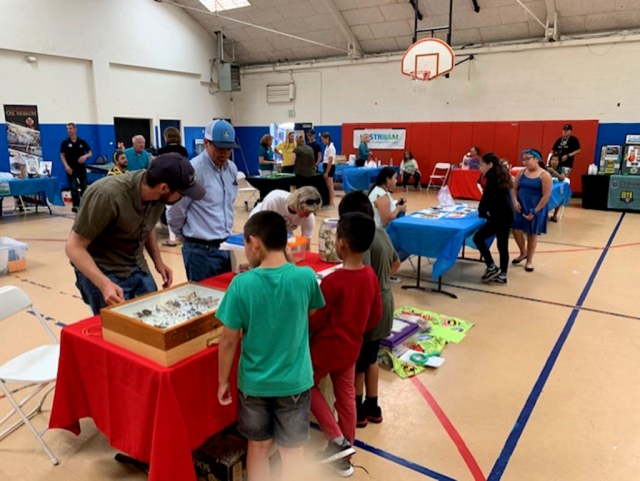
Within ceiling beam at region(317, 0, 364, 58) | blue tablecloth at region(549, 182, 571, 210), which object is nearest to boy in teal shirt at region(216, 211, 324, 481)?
blue tablecloth at region(549, 182, 571, 210)

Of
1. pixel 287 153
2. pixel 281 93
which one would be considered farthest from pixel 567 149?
pixel 281 93

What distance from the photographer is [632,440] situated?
2.63 meters

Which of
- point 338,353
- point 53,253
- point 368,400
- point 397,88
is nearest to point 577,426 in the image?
point 368,400

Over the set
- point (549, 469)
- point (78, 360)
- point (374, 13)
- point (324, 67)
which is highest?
point (374, 13)

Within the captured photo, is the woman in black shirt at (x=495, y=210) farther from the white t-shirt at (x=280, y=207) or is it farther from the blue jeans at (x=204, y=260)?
the blue jeans at (x=204, y=260)

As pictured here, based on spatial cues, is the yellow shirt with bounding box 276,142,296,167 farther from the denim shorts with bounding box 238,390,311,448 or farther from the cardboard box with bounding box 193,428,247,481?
the denim shorts with bounding box 238,390,311,448

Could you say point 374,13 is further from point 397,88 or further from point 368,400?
point 368,400

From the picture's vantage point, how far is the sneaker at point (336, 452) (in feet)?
7.57

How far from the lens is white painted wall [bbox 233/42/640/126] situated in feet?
36.5

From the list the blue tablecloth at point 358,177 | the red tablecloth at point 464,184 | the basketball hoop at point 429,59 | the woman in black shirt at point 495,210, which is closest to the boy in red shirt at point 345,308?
the woman in black shirt at point 495,210

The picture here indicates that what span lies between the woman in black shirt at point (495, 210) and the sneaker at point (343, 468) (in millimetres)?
3633

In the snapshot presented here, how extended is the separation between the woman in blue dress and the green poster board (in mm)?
5529

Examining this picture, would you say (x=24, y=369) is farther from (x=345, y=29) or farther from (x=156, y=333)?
(x=345, y=29)

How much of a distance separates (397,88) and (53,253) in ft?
34.8
